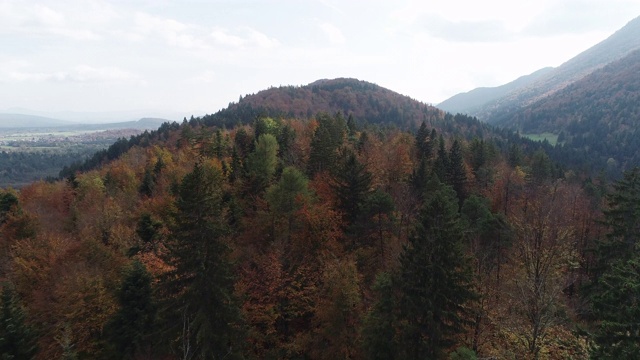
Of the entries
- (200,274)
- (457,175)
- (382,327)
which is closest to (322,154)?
(457,175)

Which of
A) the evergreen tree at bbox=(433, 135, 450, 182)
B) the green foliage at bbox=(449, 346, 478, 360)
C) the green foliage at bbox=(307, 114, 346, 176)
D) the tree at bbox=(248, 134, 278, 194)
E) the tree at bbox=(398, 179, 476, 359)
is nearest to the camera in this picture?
the green foliage at bbox=(449, 346, 478, 360)

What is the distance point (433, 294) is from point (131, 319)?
20.0 m

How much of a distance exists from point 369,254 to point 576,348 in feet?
55.8

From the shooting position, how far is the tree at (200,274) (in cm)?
2169

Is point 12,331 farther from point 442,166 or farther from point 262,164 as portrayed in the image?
point 442,166

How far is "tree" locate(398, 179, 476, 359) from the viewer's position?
72.7ft

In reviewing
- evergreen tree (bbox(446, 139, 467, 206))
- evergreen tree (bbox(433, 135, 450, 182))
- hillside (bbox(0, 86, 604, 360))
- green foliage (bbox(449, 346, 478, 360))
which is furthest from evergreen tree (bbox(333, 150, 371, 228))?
green foliage (bbox(449, 346, 478, 360))

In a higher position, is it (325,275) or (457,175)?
(457,175)

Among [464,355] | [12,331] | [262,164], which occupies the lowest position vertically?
[12,331]

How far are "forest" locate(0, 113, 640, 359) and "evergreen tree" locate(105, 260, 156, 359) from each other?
0.10 meters

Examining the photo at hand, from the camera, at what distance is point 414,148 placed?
66312mm

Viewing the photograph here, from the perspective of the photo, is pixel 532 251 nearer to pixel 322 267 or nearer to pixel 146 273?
pixel 322 267

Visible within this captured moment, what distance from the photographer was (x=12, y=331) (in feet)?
83.6

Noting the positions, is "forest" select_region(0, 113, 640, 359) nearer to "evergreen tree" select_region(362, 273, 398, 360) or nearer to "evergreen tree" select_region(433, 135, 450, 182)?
"evergreen tree" select_region(362, 273, 398, 360)
